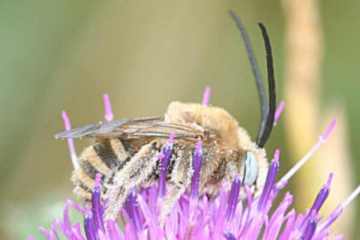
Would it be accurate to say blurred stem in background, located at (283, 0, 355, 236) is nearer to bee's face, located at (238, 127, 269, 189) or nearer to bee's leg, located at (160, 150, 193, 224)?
bee's face, located at (238, 127, 269, 189)

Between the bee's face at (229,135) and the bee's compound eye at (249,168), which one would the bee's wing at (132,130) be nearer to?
the bee's face at (229,135)

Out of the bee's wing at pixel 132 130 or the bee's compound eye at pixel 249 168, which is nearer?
the bee's wing at pixel 132 130

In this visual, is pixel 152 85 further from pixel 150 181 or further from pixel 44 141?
pixel 150 181

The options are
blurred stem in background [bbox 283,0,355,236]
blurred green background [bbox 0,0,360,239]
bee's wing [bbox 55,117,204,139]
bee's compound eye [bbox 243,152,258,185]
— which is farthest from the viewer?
blurred green background [bbox 0,0,360,239]

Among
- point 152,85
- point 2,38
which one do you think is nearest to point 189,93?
point 152,85

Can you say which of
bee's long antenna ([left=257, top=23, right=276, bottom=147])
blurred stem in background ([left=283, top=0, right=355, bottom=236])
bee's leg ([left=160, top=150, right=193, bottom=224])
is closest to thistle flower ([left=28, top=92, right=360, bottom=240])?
bee's leg ([left=160, top=150, right=193, bottom=224])

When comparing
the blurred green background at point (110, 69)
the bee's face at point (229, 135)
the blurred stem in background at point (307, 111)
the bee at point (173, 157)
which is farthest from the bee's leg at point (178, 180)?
the blurred green background at point (110, 69)
